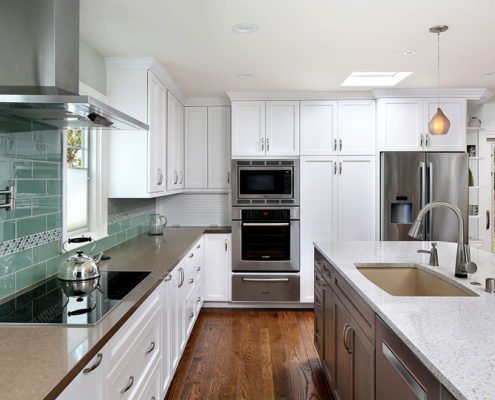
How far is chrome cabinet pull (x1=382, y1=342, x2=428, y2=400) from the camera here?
1.12 meters

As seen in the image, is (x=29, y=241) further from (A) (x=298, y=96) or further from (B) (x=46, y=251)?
(A) (x=298, y=96)

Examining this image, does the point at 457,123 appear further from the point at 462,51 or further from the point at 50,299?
the point at 50,299

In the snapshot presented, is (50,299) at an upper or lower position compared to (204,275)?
upper

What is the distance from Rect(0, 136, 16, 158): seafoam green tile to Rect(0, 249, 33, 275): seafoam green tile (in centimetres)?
48

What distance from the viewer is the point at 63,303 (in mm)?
1677

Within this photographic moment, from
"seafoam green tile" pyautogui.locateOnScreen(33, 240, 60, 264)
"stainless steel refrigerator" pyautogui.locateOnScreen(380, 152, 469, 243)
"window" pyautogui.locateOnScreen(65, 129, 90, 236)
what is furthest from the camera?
"stainless steel refrigerator" pyautogui.locateOnScreen(380, 152, 469, 243)

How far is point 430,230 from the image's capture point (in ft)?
13.2

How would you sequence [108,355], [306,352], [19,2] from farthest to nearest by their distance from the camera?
[306,352], [19,2], [108,355]

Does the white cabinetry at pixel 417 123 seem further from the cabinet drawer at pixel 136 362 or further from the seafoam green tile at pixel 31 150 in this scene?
the seafoam green tile at pixel 31 150

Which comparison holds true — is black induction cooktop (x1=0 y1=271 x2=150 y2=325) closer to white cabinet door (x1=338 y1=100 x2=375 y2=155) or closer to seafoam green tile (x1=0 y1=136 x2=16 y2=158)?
seafoam green tile (x1=0 y1=136 x2=16 y2=158)

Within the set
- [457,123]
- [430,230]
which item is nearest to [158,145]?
[430,230]

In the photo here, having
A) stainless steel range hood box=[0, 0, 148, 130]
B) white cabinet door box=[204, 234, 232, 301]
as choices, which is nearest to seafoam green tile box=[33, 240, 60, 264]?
stainless steel range hood box=[0, 0, 148, 130]

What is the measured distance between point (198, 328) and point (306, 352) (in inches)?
44.5

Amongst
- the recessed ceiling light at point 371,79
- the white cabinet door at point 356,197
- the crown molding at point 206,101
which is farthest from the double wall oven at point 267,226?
the recessed ceiling light at point 371,79
